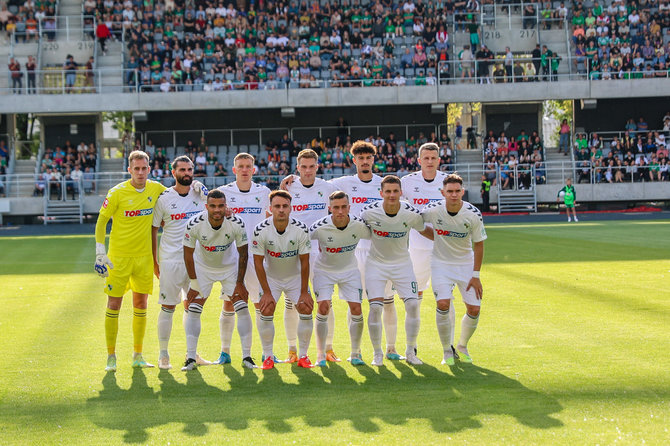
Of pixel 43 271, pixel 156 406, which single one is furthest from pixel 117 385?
pixel 43 271

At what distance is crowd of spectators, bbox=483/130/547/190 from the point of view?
39.9 meters

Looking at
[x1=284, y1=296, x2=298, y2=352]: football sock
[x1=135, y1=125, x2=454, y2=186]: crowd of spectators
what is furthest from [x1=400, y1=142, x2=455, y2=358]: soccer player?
[x1=135, y1=125, x2=454, y2=186]: crowd of spectators

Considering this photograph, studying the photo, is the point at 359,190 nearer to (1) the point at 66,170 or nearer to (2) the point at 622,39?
(1) the point at 66,170

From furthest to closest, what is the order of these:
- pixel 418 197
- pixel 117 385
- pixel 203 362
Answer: pixel 418 197
pixel 203 362
pixel 117 385

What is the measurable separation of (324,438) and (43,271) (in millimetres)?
14814

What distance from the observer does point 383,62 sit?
1704 inches

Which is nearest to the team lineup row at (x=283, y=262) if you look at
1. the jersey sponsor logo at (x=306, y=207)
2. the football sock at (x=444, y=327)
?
the football sock at (x=444, y=327)

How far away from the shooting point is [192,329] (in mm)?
8844

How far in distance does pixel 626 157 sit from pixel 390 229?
34.7 m

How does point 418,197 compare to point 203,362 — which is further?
point 418,197

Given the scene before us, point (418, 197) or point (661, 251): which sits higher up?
point (418, 197)

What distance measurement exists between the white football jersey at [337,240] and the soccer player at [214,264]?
0.80 m

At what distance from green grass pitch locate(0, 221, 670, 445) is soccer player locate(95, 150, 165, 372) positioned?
0.49m

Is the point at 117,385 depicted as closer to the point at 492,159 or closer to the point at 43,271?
the point at 43,271
